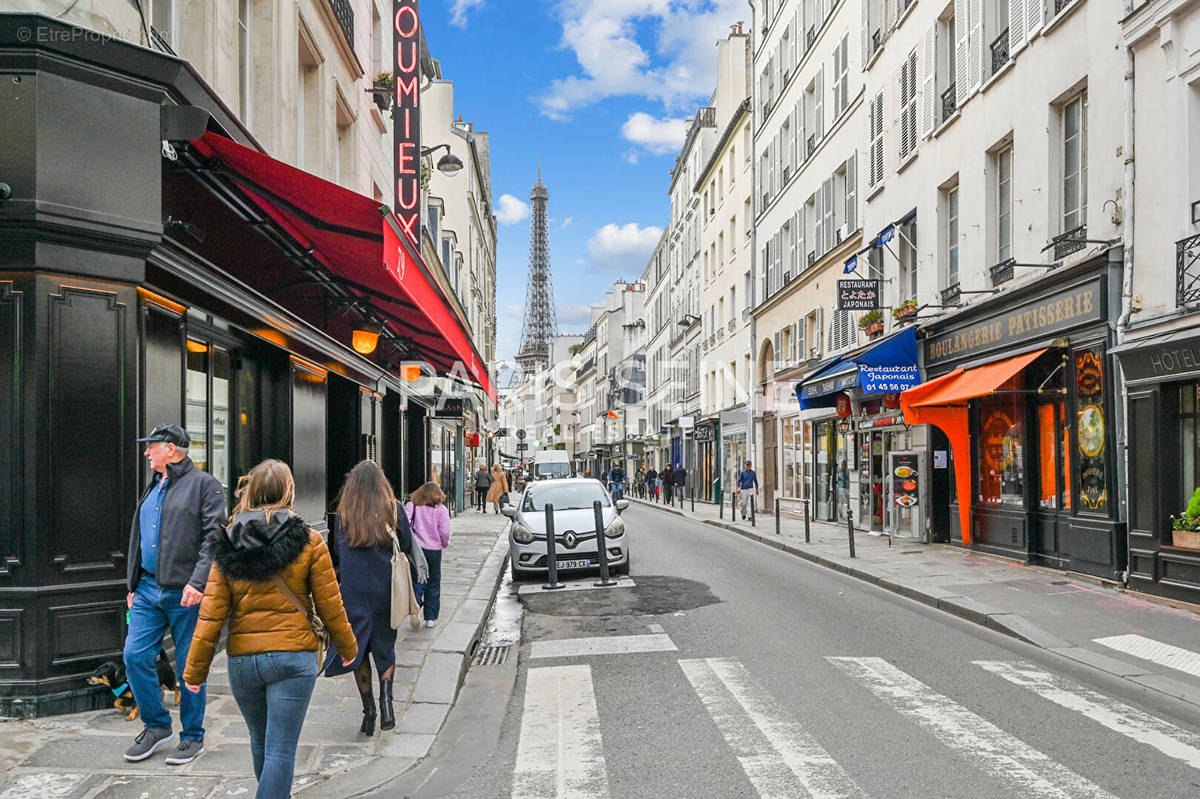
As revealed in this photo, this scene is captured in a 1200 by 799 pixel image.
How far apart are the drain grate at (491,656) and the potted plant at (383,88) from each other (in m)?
10.2

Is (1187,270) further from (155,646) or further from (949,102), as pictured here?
(155,646)

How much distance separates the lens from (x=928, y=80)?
18391 mm

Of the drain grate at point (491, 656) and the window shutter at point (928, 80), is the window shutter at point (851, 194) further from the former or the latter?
the drain grate at point (491, 656)

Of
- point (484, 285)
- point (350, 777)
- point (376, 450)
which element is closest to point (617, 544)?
point (376, 450)

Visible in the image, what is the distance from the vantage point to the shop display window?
15.0 m

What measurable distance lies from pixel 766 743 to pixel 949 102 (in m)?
14.9

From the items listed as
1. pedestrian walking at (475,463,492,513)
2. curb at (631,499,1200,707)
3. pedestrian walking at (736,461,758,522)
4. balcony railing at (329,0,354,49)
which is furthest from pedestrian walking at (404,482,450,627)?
pedestrian walking at (475,463,492,513)

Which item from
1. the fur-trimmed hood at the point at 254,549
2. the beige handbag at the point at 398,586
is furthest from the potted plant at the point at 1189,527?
the fur-trimmed hood at the point at 254,549

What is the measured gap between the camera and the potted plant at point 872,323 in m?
20.4

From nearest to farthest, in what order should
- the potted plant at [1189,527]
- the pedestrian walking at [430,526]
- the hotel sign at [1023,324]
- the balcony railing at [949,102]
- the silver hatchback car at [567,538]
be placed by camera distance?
the pedestrian walking at [430,526], the potted plant at [1189,527], the hotel sign at [1023,324], the silver hatchback car at [567,538], the balcony railing at [949,102]

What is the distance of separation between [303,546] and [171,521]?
1.80 metres

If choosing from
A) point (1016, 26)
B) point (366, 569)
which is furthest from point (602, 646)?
point (1016, 26)

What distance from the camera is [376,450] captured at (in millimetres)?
17094

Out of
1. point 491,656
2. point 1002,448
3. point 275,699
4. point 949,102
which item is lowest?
point 491,656
